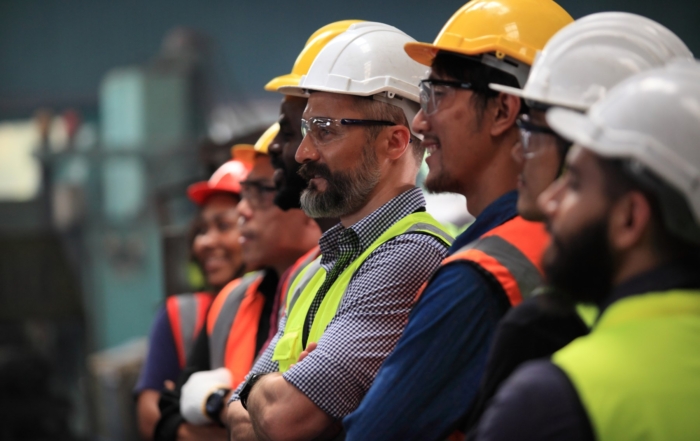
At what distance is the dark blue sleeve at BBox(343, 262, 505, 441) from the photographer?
6.61ft

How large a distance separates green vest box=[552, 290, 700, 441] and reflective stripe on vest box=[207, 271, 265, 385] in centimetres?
244

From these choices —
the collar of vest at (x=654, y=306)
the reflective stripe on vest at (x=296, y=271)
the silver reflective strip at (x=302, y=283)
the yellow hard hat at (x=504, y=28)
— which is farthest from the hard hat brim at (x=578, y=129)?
the reflective stripe on vest at (x=296, y=271)

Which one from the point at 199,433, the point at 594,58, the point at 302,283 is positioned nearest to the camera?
the point at 594,58

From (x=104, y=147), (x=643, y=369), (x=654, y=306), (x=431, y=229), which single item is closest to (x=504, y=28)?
(x=431, y=229)

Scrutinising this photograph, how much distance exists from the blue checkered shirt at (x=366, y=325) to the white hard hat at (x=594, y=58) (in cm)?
72

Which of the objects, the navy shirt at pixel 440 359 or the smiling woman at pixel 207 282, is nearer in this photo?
the navy shirt at pixel 440 359

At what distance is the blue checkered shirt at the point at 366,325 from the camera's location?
249cm

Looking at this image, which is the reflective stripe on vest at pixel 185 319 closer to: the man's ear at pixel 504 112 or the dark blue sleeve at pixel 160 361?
the dark blue sleeve at pixel 160 361

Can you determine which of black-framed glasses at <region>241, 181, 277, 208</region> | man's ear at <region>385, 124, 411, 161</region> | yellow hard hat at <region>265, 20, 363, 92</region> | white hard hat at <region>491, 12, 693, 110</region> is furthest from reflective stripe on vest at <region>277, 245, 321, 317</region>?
white hard hat at <region>491, 12, 693, 110</region>

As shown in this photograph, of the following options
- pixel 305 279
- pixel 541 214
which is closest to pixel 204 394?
pixel 305 279

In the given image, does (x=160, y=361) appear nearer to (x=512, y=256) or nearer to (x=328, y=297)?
(x=328, y=297)

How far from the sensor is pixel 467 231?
230 cm

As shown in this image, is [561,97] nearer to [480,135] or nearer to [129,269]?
[480,135]

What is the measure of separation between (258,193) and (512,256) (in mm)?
2511
